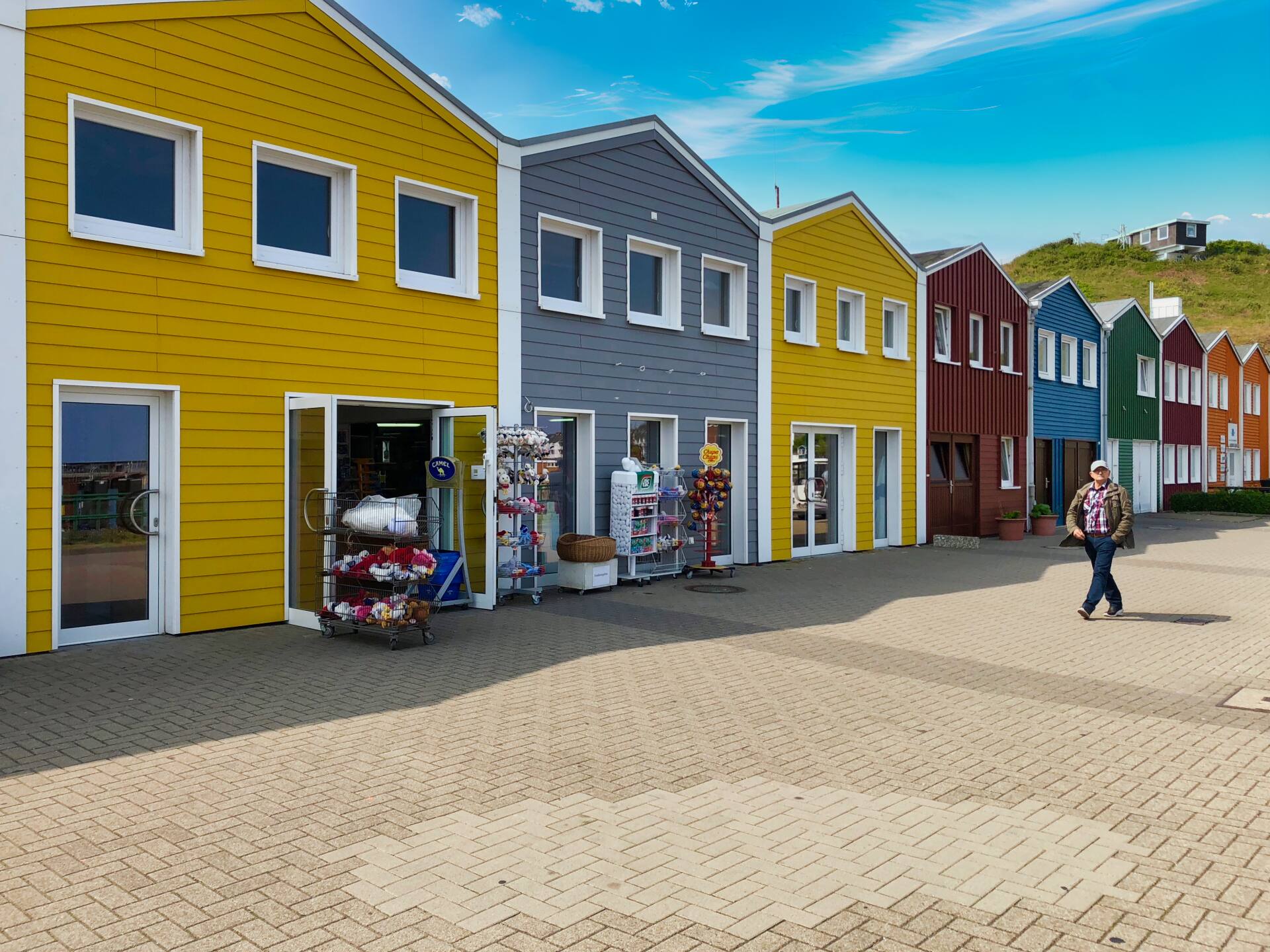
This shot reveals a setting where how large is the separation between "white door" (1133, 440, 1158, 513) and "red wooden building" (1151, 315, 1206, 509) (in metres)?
0.63

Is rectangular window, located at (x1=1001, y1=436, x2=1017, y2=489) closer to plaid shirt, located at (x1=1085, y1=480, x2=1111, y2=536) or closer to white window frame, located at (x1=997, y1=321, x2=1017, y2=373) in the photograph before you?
white window frame, located at (x1=997, y1=321, x2=1017, y2=373)

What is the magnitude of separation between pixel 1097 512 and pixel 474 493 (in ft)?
22.8

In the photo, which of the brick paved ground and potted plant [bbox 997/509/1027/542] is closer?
the brick paved ground

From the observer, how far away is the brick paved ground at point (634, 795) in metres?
3.55

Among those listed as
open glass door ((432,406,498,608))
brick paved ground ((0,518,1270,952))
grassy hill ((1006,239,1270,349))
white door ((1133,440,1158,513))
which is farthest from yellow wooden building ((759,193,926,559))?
grassy hill ((1006,239,1270,349))

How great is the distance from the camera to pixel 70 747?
18.3ft

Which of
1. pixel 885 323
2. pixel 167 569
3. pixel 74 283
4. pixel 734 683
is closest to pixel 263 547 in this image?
pixel 167 569

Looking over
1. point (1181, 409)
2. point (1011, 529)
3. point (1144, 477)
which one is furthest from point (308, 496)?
point (1181, 409)

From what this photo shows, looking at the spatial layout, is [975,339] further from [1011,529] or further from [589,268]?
[589,268]

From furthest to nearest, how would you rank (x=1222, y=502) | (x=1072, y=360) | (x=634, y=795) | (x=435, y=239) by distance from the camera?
(x=1222, y=502) → (x=1072, y=360) → (x=435, y=239) → (x=634, y=795)

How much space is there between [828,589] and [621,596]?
2.82 meters

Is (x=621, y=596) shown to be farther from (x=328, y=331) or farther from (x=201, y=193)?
(x=201, y=193)

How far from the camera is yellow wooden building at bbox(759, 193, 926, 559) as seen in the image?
16.3 meters

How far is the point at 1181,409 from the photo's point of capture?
33.1m
